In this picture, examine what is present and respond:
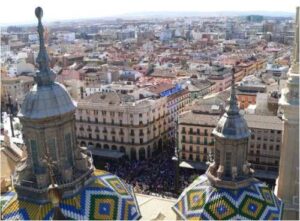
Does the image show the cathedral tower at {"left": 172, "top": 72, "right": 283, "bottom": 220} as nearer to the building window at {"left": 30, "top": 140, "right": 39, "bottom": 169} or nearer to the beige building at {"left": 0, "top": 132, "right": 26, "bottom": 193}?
the building window at {"left": 30, "top": 140, "right": 39, "bottom": 169}

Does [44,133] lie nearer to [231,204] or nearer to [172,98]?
[231,204]

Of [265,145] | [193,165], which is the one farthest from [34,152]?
[265,145]

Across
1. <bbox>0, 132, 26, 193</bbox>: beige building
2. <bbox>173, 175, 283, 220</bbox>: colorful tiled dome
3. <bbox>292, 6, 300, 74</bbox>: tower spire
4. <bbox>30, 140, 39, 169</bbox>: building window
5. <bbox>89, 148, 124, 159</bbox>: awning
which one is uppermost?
<bbox>292, 6, 300, 74</bbox>: tower spire

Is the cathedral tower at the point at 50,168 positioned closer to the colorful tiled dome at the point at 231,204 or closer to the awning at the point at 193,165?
the colorful tiled dome at the point at 231,204

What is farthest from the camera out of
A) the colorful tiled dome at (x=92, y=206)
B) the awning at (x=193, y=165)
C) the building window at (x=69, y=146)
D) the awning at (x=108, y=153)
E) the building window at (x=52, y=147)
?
the awning at (x=108, y=153)

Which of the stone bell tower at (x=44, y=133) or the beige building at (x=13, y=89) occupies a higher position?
the stone bell tower at (x=44, y=133)

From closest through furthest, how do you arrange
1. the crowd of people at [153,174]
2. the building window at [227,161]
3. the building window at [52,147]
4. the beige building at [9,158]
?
the building window at [52,147] → the building window at [227,161] → the beige building at [9,158] → the crowd of people at [153,174]

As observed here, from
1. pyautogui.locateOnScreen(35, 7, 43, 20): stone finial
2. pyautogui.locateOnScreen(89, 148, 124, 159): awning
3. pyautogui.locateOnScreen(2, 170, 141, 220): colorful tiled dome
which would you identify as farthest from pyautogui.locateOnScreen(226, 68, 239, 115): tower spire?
pyautogui.locateOnScreen(89, 148, 124, 159): awning

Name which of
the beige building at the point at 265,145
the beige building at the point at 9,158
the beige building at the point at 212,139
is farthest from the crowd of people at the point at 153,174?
the beige building at the point at 9,158
